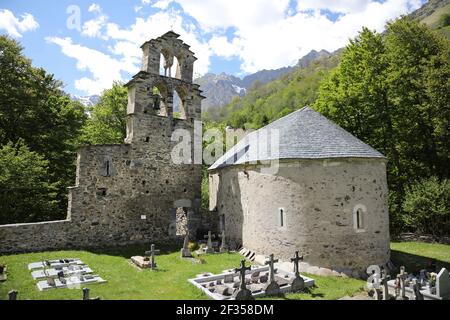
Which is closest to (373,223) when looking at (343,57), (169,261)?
(169,261)

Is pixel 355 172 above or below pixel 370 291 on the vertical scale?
above

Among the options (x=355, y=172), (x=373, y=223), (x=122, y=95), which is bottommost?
(x=373, y=223)

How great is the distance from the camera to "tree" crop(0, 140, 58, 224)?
679 inches

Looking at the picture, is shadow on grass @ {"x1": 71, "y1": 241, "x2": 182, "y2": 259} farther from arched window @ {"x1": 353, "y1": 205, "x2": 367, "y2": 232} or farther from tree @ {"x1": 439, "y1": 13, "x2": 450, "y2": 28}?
tree @ {"x1": 439, "y1": 13, "x2": 450, "y2": 28}

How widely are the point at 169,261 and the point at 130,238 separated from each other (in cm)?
406

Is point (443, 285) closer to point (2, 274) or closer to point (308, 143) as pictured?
point (308, 143)

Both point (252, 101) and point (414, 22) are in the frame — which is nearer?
point (414, 22)

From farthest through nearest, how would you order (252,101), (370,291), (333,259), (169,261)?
(252,101) → (169,261) → (333,259) → (370,291)

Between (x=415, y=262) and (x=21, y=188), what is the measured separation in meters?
21.2

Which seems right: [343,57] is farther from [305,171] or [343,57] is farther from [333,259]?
[333,259]

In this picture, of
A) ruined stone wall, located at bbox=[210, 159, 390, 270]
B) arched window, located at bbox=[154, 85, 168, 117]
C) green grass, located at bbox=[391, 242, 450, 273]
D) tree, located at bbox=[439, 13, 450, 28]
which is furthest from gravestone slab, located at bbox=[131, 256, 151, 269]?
tree, located at bbox=[439, 13, 450, 28]

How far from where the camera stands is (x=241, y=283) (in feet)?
29.9
